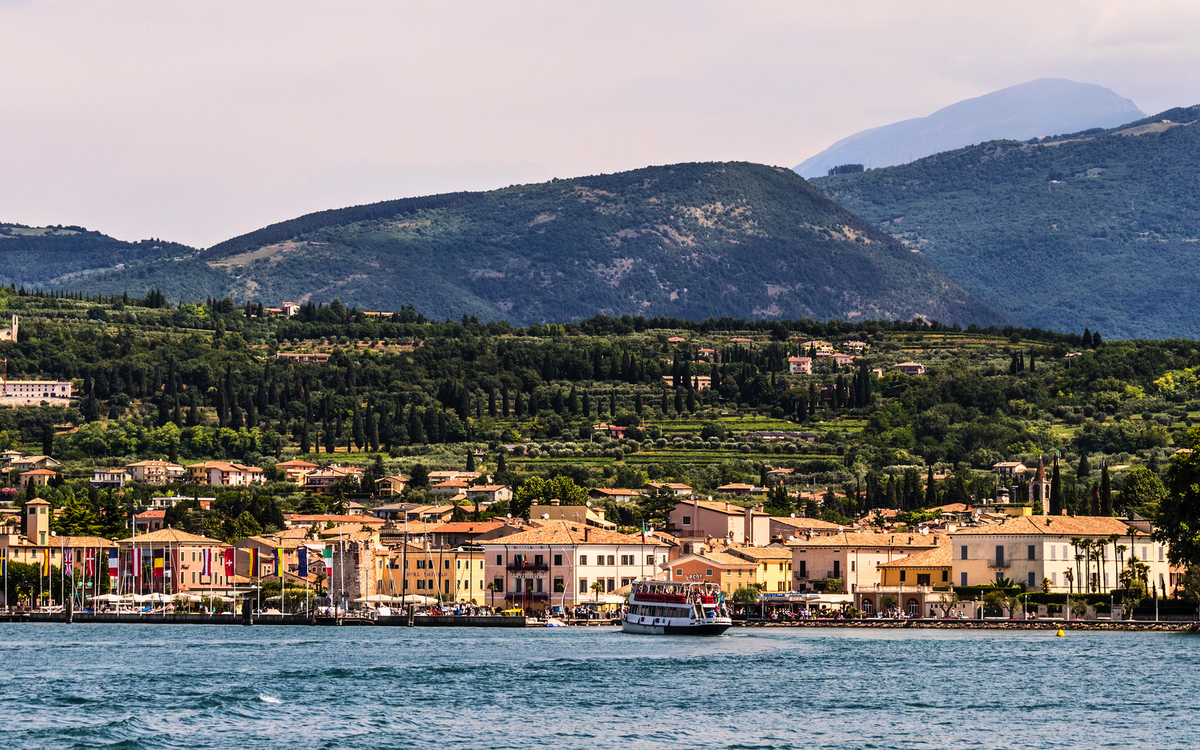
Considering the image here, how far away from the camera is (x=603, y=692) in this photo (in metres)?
63.1

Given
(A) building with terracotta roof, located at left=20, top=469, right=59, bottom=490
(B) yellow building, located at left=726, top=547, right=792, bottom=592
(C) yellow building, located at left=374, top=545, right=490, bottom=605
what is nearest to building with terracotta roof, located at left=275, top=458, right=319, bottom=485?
(A) building with terracotta roof, located at left=20, top=469, right=59, bottom=490

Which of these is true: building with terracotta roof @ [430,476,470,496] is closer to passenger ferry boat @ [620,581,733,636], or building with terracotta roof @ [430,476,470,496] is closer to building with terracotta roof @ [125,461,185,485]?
building with terracotta roof @ [125,461,185,485]

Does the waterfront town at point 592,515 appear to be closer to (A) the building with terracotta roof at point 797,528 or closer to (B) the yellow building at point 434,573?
(B) the yellow building at point 434,573

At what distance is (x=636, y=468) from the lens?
561 ft

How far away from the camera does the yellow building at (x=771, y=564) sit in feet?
371

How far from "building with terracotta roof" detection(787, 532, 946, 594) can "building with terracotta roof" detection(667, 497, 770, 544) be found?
7.68 meters

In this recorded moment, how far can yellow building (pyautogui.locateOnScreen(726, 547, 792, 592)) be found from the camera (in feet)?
371

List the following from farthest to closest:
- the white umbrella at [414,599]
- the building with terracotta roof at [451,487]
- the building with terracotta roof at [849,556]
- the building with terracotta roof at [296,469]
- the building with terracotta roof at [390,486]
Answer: the building with terracotta roof at [296,469], the building with terracotta roof at [390,486], the building with terracotta roof at [451,487], the building with terracotta roof at [849,556], the white umbrella at [414,599]

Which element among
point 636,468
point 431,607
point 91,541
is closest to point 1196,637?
point 431,607

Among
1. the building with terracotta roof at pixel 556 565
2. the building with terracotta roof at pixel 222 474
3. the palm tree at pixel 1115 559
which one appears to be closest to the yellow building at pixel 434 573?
the building with terracotta roof at pixel 556 565

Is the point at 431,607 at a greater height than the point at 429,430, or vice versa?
the point at 429,430

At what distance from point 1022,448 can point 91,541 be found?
9414 centimetres

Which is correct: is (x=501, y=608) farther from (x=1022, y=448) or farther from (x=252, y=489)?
(x=1022, y=448)

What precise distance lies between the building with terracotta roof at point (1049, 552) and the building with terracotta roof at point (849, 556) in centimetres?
847
